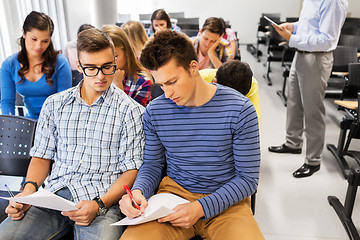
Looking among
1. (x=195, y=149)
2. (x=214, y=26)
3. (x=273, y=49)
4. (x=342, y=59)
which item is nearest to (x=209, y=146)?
(x=195, y=149)

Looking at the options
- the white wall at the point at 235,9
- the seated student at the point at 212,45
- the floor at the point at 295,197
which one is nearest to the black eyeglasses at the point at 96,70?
the floor at the point at 295,197

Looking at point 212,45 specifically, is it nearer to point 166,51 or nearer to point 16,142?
point 166,51

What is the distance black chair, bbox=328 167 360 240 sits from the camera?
204cm

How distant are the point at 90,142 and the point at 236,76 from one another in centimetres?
83

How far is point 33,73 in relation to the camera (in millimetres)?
2250

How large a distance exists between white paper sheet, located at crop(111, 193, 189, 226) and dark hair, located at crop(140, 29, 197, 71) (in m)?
0.55

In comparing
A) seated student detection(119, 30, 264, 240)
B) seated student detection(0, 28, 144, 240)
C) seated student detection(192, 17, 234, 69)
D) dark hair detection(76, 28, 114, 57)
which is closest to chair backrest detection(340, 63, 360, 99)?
seated student detection(192, 17, 234, 69)

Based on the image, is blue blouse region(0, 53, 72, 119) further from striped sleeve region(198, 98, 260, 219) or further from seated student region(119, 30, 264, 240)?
striped sleeve region(198, 98, 260, 219)

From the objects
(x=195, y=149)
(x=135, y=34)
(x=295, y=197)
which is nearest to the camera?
(x=195, y=149)

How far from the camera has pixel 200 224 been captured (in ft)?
4.43

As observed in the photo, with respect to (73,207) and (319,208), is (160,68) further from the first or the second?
(319,208)

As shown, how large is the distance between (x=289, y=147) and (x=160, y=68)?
90.4 inches

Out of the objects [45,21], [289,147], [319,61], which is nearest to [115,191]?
[45,21]

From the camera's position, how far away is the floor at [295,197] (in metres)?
2.16
